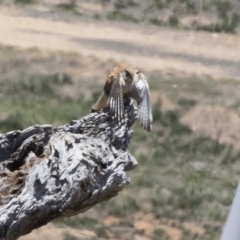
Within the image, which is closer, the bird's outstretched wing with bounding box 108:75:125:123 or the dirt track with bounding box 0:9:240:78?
the bird's outstretched wing with bounding box 108:75:125:123

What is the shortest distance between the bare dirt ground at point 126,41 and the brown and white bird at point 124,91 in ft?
23.1

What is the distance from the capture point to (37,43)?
11.4 metres

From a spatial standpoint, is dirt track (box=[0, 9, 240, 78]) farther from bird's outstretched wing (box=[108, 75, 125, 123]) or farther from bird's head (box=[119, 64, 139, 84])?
bird's outstretched wing (box=[108, 75, 125, 123])

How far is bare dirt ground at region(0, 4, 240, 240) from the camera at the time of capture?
11219 millimetres

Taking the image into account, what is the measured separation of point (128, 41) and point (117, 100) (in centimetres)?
901

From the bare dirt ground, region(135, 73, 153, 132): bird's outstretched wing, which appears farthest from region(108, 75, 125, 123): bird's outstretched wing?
the bare dirt ground

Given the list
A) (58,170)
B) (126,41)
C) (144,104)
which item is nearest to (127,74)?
(144,104)

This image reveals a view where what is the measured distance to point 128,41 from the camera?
40.2ft

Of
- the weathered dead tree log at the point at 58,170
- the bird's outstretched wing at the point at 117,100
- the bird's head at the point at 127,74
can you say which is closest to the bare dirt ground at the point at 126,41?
the bird's head at the point at 127,74

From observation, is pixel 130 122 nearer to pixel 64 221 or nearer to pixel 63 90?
pixel 64 221

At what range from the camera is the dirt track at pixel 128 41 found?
1125cm

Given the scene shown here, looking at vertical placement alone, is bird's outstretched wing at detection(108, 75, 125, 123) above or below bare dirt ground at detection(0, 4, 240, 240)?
above

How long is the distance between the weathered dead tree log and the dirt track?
7795 mm

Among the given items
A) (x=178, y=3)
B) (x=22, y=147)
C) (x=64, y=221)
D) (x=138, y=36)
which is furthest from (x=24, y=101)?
(x=178, y=3)
